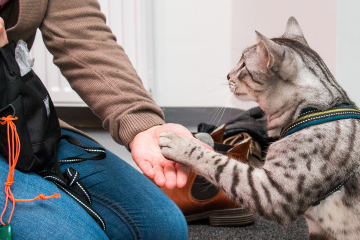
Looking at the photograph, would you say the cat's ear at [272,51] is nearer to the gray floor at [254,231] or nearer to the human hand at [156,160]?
the human hand at [156,160]

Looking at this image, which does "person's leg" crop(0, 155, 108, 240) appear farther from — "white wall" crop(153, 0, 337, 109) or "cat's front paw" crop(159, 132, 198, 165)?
"white wall" crop(153, 0, 337, 109)

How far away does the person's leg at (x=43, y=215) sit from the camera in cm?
59

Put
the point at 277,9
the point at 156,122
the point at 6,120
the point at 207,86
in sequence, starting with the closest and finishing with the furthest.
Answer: the point at 6,120 < the point at 156,122 < the point at 277,9 < the point at 207,86

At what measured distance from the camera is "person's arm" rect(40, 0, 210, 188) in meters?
0.82

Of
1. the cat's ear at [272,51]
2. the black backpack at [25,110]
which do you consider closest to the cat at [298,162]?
the cat's ear at [272,51]

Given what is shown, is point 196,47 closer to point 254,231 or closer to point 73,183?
point 254,231

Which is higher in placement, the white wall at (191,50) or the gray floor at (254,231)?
the white wall at (191,50)

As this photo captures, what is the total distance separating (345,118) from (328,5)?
2.11ft

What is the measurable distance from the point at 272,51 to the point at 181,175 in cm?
34

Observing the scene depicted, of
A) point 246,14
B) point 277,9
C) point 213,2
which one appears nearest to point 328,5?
point 277,9

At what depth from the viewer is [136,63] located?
203 centimetres

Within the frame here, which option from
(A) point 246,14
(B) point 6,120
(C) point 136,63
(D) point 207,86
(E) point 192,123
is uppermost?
(A) point 246,14

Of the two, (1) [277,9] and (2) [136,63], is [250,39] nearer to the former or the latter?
(1) [277,9]

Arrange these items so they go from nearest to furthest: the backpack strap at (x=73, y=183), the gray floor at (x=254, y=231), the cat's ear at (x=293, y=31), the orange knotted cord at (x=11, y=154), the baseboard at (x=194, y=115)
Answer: the orange knotted cord at (x=11, y=154)
the backpack strap at (x=73, y=183)
the cat's ear at (x=293, y=31)
the gray floor at (x=254, y=231)
the baseboard at (x=194, y=115)
